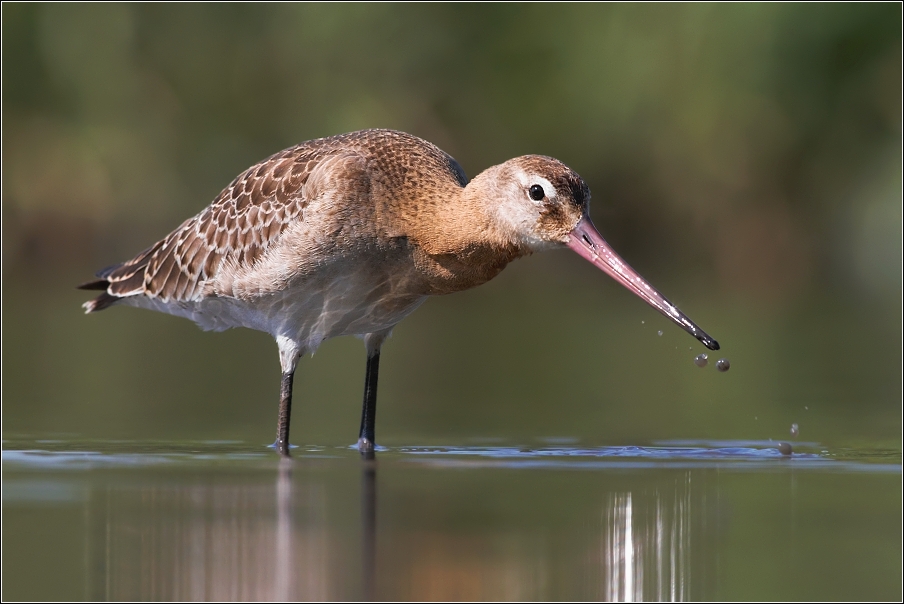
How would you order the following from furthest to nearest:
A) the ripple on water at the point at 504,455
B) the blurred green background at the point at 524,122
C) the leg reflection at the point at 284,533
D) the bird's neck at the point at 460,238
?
1. the blurred green background at the point at 524,122
2. the bird's neck at the point at 460,238
3. the ripple on water at the point at 504,455
4. the leg reflection at the point at 284,533

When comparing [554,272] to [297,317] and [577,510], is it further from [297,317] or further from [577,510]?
[577,510]

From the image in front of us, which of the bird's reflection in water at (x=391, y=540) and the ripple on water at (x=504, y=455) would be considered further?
the ripple on water at (x=504, y=455)

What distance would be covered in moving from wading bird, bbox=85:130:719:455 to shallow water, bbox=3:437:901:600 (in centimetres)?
84

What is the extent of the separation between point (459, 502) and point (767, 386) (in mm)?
4850

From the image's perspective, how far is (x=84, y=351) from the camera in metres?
12.9

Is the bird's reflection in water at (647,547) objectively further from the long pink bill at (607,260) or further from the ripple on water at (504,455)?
the long pink bill at (607,260)

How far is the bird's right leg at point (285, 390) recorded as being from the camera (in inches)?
340

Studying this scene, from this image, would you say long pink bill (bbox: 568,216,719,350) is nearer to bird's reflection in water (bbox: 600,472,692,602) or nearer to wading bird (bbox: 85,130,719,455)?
wading bird (bbox: 85,130,719,455)

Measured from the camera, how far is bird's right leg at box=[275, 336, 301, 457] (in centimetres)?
864

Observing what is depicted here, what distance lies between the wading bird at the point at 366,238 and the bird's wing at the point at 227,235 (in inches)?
0.4

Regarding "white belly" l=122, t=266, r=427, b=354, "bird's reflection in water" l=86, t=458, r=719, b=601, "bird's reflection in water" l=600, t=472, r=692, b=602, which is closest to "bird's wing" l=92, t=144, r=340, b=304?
"white belly" l=122, t=266, r=427, b=354

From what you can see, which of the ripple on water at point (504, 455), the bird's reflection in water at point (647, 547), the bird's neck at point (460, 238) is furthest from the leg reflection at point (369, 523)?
the bird's neck at point (460, 238)

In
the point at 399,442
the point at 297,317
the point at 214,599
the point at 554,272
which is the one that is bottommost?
the point at 214,599

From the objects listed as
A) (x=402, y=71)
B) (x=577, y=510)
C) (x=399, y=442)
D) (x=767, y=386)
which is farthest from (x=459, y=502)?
(x=402, y=71)
